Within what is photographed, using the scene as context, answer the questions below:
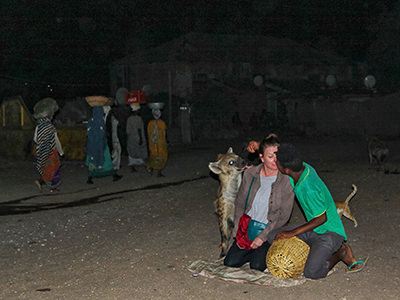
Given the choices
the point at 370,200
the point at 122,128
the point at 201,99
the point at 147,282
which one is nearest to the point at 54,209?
the point at 147,282

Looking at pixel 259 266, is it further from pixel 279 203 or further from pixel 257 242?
pixel 279 203

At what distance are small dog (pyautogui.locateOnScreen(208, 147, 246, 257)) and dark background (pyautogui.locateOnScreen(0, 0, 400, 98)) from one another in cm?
2551

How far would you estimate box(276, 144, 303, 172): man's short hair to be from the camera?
184 inches

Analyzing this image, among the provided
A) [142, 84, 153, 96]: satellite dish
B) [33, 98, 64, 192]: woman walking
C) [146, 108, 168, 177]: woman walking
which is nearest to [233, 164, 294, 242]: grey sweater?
[33, 98, 64, 192]: woman walking

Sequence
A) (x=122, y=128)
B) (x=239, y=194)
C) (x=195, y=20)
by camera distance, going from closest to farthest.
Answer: (x=239, y=194), (x=122, y=128), (x=195, y=20)

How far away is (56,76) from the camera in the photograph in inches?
1362

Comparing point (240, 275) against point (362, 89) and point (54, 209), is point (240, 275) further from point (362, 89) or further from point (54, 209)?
point (362, 89)

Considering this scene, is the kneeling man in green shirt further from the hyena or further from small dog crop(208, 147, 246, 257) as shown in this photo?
the hyena

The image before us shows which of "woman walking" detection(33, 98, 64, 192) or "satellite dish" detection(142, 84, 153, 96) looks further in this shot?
"satellite dish" detection(142, 84, 153, 96)

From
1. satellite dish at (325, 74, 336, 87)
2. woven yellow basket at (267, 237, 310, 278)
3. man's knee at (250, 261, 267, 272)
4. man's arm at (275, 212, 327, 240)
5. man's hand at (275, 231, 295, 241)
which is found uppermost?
satellite dish at (325, 74, 336, 87)

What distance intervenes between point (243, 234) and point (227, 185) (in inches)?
23.3

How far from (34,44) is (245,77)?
1409 cm

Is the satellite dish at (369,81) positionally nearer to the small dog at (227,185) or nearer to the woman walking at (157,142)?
the woman walking at (157,142)

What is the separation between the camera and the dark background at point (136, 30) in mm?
33344
